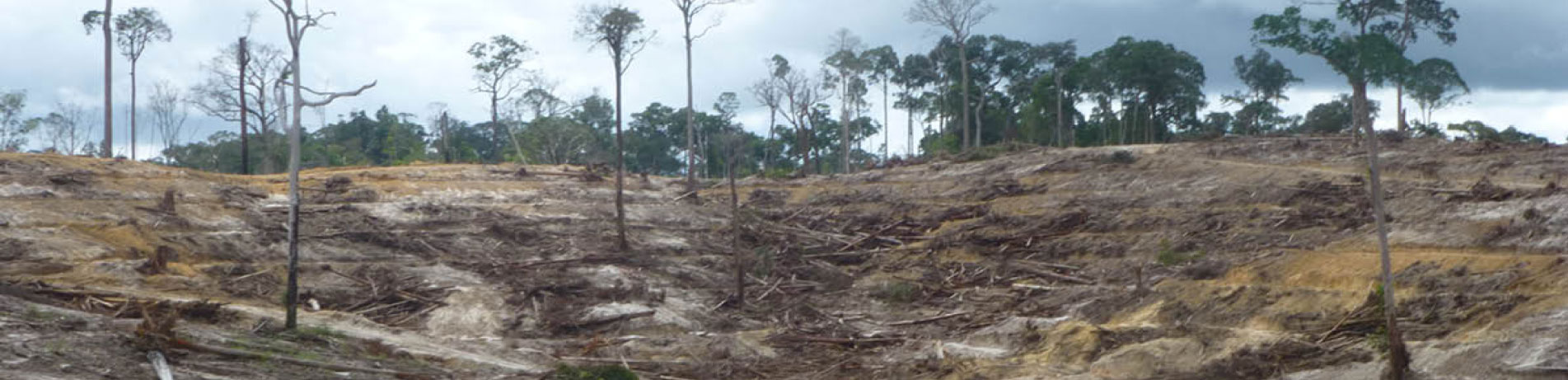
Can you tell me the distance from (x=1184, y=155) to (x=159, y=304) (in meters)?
24.6

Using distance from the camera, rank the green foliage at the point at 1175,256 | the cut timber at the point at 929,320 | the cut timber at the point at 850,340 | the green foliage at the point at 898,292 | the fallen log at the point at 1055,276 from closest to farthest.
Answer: the cut timber at the point at 850,340 < the green foliage at the point at 1175,256 < the cut timber at the point at 929,320 < the fallen log at the point at 1055,276 < the green foliage at the point at 898,292

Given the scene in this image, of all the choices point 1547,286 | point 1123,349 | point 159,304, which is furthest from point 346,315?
point 1547,286

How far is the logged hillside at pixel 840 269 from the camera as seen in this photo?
16.9 m

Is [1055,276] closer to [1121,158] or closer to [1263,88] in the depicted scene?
[1121,158]

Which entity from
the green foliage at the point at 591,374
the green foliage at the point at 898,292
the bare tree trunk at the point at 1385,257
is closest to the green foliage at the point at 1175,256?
the green foliage at the point at 898,292

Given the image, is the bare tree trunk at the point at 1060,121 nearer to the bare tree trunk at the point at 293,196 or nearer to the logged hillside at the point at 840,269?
the logged hillside at the point at 840,269

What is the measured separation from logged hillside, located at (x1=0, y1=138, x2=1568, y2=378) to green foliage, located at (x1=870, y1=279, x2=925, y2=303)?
7 centimetres

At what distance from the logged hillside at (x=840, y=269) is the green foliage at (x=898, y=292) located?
7cm

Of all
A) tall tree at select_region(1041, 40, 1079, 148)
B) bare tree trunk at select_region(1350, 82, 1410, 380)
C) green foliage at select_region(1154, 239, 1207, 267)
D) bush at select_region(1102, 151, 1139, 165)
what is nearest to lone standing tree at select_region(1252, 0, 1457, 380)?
bare tree trunk at select_region(1350, 82, 1410, 380)

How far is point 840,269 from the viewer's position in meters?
29.6

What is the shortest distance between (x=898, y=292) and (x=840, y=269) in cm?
319

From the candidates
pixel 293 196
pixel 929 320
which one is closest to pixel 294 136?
pixel 293 196

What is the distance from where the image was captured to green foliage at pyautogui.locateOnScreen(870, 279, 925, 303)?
26.4m

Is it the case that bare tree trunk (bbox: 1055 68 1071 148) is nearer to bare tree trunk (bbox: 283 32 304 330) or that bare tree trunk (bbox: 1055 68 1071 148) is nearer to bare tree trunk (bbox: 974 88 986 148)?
bare tree trunk (bbox: 974 88 986 148)
